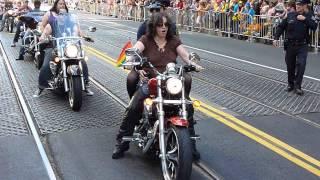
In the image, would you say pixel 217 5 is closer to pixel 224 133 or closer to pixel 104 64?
pixel 104 64

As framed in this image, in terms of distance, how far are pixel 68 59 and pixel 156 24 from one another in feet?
11.8

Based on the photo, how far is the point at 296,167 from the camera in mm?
6156

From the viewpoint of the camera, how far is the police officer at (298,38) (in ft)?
35.2

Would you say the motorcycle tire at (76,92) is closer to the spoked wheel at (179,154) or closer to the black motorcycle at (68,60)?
the black motorcycle at (68,60)

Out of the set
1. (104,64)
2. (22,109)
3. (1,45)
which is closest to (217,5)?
(1,45)

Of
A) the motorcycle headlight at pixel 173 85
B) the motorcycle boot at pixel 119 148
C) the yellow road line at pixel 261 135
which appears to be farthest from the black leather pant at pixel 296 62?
the motorcycle headlight at pixel 173 85

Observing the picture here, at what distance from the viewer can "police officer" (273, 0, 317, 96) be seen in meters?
10.7

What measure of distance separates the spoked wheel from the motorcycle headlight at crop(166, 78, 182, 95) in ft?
1.19

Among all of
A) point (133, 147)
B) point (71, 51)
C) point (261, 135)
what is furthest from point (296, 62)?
point (133, 147)

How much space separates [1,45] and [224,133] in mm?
13582

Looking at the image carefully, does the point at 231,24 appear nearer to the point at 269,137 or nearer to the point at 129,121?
the point at 269,137

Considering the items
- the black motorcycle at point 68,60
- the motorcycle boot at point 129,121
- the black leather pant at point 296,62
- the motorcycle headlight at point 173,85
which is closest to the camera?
the motorcycle headlight at point 173,85

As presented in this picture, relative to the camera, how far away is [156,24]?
20.6ft

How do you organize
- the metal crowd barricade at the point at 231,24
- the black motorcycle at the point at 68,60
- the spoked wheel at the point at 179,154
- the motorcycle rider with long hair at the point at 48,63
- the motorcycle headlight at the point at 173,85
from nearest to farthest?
the spoked wheel at the point at 179,154 < the motorcycle headlight at the point at 173,85 < the black motorcycle at the point at 68,60 < the motorcycle rider with long hair at the point at 48,63 < the metal crowd barricade at the point at 231,24
